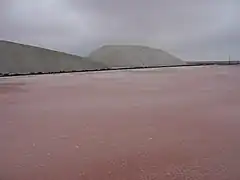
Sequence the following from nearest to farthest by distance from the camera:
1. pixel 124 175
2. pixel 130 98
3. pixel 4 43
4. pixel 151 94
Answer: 1. pixel 124 175
2. pixel 130 98
3. pixel 151 94
4. pixel 4 43

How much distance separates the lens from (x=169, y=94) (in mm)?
4461

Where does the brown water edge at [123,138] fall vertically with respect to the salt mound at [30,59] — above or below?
below

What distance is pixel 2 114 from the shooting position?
11.4 feet

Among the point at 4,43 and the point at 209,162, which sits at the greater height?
the point at 4,43

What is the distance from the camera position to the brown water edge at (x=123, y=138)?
1.94 metres

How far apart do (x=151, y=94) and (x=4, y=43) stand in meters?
36.7

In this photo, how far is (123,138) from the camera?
257 cm

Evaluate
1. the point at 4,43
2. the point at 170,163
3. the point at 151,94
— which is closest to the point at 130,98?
the point at 151,94

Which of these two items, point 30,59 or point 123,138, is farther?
point 30,59

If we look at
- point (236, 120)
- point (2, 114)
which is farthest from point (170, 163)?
point (2, 114)

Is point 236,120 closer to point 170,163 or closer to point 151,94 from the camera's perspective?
point 170,163

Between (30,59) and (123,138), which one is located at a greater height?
(30,59)

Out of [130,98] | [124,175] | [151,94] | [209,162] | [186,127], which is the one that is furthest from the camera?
[151,94]

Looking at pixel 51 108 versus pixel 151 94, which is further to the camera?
pixel 151 94
